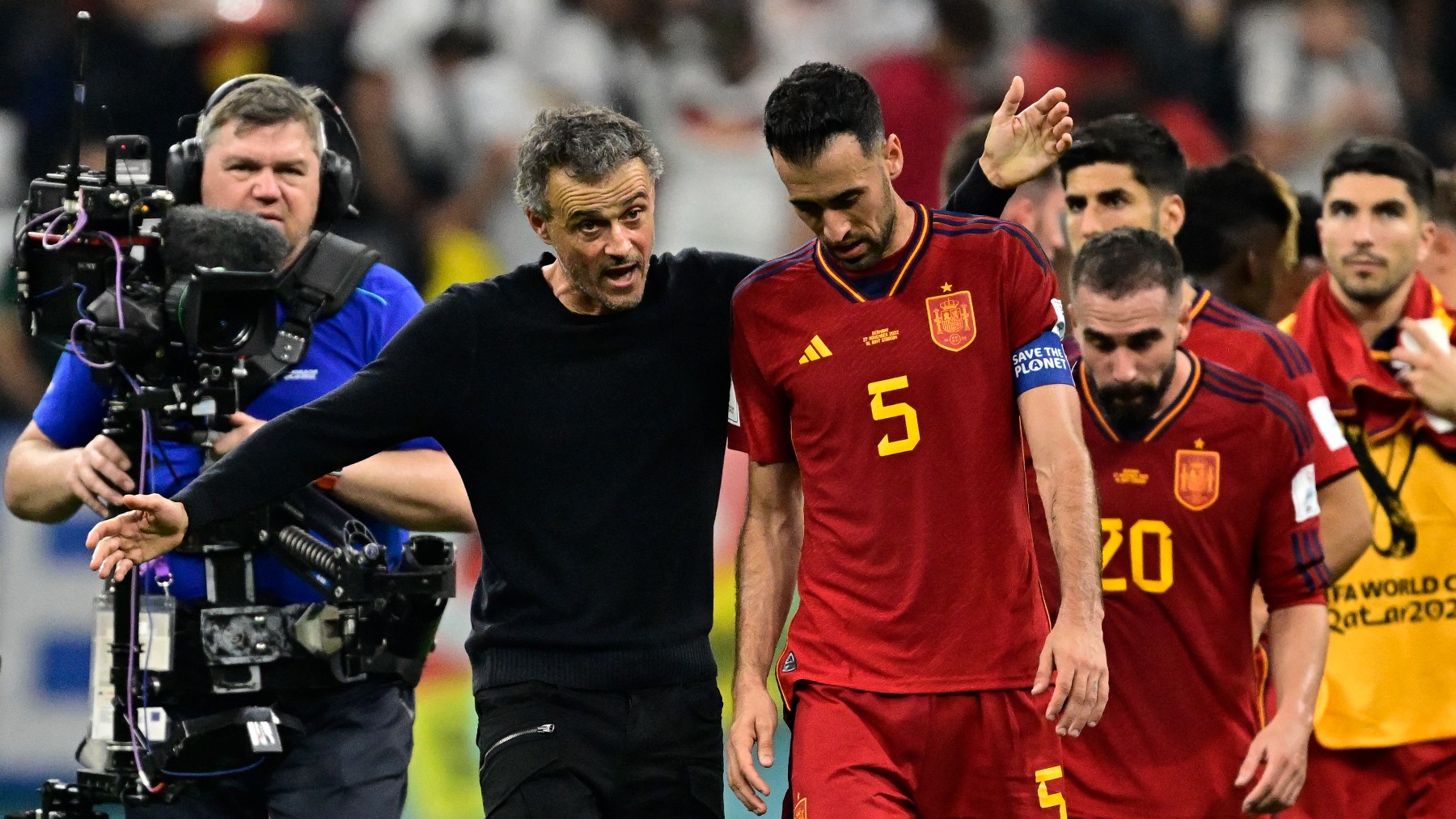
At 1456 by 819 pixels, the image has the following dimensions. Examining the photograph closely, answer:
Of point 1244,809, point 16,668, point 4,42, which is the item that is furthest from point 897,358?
point 4,42

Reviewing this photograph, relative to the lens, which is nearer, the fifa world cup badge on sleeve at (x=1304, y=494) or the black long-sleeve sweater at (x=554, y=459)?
the black long-sleeve sweater at (x=554, y=459)

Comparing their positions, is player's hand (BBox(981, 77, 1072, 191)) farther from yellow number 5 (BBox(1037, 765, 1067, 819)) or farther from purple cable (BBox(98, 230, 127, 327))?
purple cable (BBox(98, 230, 127, 327))

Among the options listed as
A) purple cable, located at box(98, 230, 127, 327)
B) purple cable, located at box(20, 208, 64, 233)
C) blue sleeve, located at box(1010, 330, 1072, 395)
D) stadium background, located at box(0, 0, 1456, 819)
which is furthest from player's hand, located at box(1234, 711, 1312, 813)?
stadium background, located at box(0, 0, 1456, 819)

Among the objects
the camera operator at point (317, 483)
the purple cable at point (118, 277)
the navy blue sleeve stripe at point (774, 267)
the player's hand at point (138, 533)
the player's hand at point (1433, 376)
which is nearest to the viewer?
the player's hand at point (138, 533)

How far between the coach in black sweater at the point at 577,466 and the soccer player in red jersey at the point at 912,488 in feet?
0.65

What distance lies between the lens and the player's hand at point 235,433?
455cm

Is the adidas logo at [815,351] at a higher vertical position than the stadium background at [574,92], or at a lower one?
lower

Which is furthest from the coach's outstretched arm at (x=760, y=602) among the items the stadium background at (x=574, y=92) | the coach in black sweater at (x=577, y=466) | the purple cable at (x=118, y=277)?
the stadium background at (x=574, y=92)

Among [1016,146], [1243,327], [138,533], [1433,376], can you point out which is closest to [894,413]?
[1016,146]

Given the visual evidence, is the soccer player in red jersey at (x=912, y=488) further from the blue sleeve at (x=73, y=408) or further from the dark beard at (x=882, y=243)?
A: the blue sleeve at (x=73, y=408)

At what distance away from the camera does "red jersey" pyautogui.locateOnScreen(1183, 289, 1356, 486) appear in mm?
5207

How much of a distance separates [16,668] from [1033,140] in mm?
6262

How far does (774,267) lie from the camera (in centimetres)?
423

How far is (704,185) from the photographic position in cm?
1021
